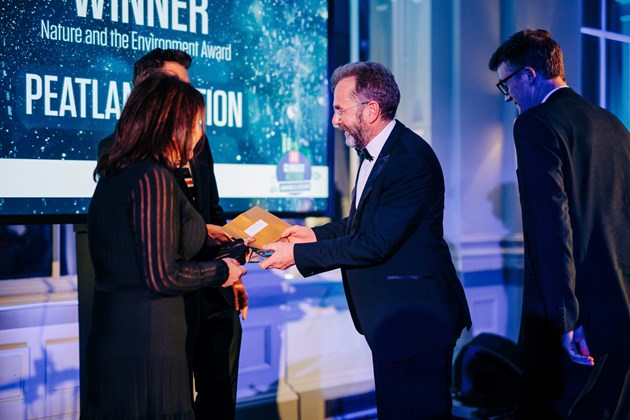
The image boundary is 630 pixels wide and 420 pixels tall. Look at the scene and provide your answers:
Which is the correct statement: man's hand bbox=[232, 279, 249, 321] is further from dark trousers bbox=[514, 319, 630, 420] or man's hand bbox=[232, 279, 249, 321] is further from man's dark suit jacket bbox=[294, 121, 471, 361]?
dark trousers bbox=[514, 319, 630, 420]

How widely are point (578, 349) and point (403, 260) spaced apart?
2.07ft

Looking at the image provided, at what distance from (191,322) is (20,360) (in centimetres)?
146

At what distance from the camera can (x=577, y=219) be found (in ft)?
6.98

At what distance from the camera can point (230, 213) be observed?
3275mm

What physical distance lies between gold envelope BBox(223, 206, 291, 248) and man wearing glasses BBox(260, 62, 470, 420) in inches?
9.5

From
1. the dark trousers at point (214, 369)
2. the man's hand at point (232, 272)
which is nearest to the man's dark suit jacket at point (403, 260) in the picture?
the man's hand at point (232, 272)

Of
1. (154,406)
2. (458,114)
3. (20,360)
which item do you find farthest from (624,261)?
(20,360)

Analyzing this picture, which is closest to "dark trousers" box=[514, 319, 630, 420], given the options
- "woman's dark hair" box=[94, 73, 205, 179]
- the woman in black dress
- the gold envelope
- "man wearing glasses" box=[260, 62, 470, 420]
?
"man wearing glasses" box=[260, 62, 470, 420]

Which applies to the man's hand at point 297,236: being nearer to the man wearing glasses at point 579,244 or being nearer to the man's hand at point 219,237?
the man's hand at point 219,237

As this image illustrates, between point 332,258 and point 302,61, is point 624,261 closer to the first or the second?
point 332,258

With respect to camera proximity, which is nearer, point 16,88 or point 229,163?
point 16,88

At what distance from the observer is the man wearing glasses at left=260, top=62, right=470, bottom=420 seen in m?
2.18

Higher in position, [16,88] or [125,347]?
[16,88]

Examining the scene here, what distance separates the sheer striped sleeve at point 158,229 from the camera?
1.70 m
